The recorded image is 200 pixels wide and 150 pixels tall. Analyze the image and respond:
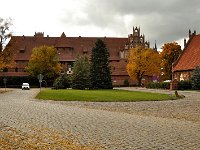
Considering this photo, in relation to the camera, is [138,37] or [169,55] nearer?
[169,55]

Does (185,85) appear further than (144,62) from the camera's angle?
No

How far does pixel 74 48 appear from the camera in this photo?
117625 mm

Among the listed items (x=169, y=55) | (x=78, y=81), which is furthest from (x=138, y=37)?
(x=78, y=81)

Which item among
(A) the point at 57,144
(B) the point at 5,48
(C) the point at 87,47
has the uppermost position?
(C) the point at 87,47

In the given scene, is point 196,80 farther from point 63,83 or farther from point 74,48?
point 74,48

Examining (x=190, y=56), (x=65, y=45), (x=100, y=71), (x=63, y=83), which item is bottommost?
(x=63, y=83)

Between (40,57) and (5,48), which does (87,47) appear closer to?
(40,57)

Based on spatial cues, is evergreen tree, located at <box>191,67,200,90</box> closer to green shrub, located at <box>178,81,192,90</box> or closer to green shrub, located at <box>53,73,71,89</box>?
green shrub, located at <box>178,81,192,90</box>

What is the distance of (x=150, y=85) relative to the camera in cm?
7812

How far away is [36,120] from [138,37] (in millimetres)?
107855

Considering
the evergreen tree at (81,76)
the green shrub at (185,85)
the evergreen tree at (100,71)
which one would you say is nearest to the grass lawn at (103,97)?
the evergreen tree at (100,71)

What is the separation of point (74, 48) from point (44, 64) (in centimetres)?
2840

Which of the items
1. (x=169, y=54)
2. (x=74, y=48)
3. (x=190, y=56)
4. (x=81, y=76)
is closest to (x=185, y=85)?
(x=190, y=56)

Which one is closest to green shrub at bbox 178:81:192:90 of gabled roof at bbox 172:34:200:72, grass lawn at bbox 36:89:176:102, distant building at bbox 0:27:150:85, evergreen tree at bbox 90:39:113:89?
gabled roof at bbox 172:34:200:72
